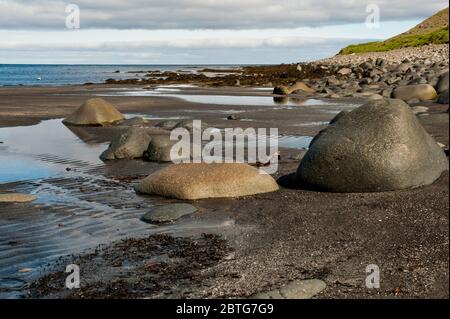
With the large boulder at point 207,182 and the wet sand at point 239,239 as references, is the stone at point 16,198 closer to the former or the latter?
the wet sand at point 239,239

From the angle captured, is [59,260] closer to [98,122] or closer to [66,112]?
[98,122]

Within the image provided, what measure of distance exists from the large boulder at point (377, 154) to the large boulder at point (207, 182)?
0.88 metres

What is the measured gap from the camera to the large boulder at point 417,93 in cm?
2589

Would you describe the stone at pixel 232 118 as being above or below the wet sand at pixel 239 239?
above

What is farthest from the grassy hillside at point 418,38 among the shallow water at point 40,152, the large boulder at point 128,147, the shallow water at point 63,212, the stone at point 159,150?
the shallow water at point 63,212

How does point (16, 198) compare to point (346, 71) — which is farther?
point (346, 71)

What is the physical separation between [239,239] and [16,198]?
13.3 ft

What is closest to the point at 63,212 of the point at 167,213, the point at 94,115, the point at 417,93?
the point at 167,213

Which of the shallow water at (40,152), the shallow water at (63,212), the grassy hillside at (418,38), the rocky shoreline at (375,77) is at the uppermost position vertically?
the grassy hillside at (418,38)

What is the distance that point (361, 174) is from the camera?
904 centimetres

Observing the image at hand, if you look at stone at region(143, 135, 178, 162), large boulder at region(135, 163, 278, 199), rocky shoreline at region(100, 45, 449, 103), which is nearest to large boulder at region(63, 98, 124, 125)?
stone at region(143, 135, 178, 162)

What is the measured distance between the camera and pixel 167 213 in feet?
27.2

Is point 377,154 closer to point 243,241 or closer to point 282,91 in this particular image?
point 243,241
